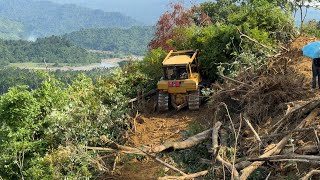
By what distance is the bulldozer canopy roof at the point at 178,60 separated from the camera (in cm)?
1237

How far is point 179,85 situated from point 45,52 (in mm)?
135355

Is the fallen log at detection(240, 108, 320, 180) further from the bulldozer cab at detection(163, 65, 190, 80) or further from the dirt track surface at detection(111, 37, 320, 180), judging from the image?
the bulldozer cab at detection(163, 65, 190, 80)

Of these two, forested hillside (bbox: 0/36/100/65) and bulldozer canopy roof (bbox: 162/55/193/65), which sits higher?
bulldozer canopy roof (bbox: 162/55/193/65)

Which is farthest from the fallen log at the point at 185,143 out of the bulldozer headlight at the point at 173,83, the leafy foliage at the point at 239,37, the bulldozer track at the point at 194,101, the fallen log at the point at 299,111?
the bulldozer headlight at the point at 173,83

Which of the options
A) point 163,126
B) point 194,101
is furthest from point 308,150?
point 194,101

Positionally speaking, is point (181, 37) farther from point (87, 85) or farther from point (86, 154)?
point (86, 154)

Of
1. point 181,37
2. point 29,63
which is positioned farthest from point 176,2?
point 29,63

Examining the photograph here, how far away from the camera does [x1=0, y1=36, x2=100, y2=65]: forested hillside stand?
5330 inches

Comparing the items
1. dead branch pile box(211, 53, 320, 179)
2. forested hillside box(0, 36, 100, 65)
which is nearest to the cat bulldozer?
dead branch pile box(211, 53, 320, 179)

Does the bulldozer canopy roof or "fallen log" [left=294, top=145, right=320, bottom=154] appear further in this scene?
the bulldozer canopy roof

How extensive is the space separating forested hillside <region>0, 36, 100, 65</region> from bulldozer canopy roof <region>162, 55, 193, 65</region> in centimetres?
12494

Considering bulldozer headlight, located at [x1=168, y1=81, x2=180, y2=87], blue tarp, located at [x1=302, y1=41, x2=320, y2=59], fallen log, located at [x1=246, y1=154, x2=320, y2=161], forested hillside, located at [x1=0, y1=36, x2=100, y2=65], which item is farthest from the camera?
forested hillside, located at [x1=0, y1=36, x2=100, y2=65]

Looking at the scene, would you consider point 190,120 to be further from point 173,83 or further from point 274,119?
point 274,119

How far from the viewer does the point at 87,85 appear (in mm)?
13875
